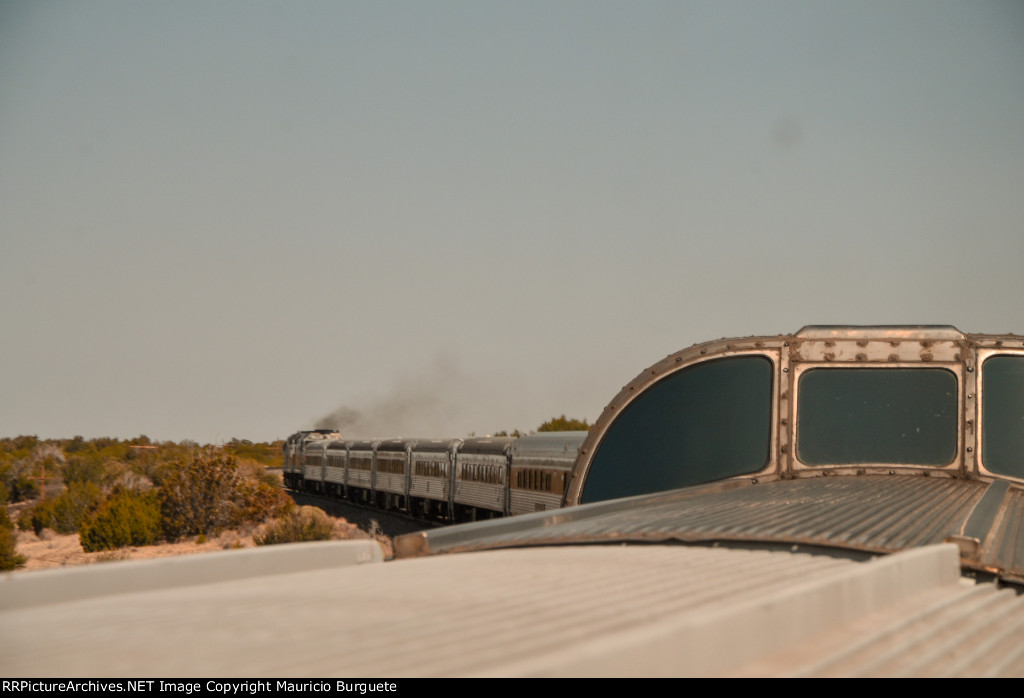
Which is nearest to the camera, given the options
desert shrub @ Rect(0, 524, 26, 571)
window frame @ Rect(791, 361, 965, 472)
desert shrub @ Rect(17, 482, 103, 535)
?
window frame @ Rect(791, 361, 965, 472)

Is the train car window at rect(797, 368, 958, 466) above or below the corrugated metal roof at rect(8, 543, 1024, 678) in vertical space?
above

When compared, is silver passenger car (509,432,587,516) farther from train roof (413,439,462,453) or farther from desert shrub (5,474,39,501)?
desert shrub (5,474,39,501)

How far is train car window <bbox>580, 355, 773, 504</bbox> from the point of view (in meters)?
8.55

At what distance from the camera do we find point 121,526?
27.5 meters

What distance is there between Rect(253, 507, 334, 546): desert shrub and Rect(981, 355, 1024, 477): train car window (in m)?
19.2

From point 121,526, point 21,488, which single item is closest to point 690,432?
point 121,526

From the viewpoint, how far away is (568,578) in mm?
3730

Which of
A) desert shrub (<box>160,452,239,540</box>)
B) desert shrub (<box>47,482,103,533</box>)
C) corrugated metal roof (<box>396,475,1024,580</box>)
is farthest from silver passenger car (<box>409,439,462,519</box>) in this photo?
corrugated metal roof (<box>396,475,1024,580</box>)

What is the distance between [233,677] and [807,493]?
5.49m

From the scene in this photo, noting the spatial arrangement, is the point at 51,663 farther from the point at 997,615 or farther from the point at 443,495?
the point at 443,495

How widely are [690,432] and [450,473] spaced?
1950 cm

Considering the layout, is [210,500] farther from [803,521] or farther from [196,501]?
[803,521]

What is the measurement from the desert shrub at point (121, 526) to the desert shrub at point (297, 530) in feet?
11.4

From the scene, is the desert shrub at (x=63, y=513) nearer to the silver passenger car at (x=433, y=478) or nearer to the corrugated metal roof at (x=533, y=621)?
the silver passenger car at (x=433, y=478)
